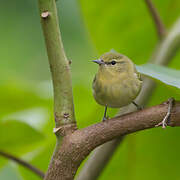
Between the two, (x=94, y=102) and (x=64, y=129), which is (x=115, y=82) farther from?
(x=64, y=129)

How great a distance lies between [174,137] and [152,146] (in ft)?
0.28

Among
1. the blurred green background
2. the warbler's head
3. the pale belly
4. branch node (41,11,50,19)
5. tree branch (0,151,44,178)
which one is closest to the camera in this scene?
branch node (41,11,50,19)

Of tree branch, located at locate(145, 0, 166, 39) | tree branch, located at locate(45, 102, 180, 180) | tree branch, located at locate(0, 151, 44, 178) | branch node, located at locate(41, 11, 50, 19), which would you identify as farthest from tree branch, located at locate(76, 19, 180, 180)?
branch node, located at locate(41, 11, 50, 19)

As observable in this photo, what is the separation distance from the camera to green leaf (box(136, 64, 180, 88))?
3.21 feet

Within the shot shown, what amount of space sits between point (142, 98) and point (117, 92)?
0.09 meters

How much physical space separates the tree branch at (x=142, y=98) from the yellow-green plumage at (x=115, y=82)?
1.6 inches

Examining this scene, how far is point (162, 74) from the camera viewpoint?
107 centimetres

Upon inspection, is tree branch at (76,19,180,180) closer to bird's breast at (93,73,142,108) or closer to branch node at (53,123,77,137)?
bird's breast at (93,73,142,108)

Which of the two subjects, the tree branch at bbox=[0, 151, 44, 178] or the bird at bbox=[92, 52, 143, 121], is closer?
the tree branch at bbox=[0, 151, 44, 178]

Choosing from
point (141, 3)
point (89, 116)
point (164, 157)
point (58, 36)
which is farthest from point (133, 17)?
point (58, 36)

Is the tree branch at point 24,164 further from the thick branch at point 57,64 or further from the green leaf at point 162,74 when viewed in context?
the green leaf at point 162,74

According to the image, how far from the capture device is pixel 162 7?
172cm

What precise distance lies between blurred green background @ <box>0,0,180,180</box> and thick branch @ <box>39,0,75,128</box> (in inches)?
11.4

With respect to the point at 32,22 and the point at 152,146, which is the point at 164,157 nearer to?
the point at 152,146
